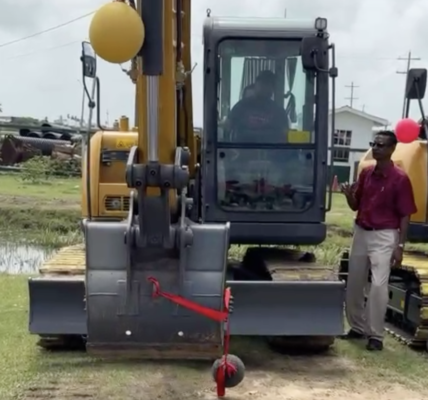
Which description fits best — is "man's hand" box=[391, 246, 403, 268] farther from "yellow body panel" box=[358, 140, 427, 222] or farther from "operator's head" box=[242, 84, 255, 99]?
"operator's head" box=[242, 84, 255, 99]

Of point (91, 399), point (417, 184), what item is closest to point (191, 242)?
point (91, 399)

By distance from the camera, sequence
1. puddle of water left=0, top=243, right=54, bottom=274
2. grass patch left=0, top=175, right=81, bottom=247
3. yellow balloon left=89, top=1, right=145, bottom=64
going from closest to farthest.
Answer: yellow balloon left=89, top=1, right=145, bottom=64, puddle of water left=0, top=243, right=54, bottom=274, grass patch left=0, top=175, right=81, bottom=247

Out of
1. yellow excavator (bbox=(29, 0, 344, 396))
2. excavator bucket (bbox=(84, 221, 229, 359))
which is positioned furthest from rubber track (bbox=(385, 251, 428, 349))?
excavator bucket (bbox=(84, 221, 229, 359))

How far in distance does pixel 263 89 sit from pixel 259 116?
0.70 feet

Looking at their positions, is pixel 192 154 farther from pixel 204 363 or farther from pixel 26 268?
pixel 26 268

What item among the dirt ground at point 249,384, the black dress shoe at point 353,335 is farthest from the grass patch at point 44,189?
the dirt ground at point 249,384

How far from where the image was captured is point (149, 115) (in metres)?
5.12

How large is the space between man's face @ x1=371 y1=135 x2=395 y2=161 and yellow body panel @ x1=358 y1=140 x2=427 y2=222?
497 mm

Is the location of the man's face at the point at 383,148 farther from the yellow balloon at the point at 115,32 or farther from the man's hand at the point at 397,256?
the yellow balloon at the point at 115,32

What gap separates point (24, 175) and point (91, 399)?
72.7ft

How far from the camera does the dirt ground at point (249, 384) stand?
19.0ft

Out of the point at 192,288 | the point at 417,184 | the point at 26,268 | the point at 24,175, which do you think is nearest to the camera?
the point at 192,288

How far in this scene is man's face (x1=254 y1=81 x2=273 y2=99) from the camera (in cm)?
699

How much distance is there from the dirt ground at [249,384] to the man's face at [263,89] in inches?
81.8
